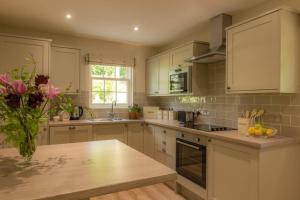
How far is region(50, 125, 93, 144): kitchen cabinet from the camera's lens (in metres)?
3.17

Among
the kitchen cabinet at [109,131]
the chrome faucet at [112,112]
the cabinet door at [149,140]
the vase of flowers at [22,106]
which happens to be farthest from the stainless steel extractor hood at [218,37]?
the vase of flowers at [22,106]

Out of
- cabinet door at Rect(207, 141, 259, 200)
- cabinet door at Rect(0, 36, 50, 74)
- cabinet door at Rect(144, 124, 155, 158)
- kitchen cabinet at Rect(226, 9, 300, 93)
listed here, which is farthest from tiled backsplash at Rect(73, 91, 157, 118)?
kitchen cabinet at Rect(226, 9, 300, 93)

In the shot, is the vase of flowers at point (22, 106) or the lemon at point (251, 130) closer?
the vase of flowers at point (22, 106)

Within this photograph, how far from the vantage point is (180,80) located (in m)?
3.34

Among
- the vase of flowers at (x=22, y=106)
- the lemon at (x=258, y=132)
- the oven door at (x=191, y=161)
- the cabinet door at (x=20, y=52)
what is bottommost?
the oven door at (x=191, y=161)

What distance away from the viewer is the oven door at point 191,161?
250cm

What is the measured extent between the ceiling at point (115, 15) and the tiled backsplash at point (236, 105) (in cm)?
81

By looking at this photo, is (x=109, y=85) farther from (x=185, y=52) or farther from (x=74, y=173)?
(x=74, y=173)

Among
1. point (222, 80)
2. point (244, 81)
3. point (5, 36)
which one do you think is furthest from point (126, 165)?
point (5, 36)

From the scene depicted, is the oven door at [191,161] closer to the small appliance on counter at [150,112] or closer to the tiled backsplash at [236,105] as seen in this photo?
the tiled backsplash at [236,105]

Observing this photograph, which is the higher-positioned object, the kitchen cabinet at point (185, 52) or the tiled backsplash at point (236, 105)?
the kitchen cabinet at point (185, 52)

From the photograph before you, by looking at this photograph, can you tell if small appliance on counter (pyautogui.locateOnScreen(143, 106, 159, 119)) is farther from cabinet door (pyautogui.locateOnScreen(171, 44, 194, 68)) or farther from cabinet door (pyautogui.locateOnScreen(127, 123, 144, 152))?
cabinet door (pyautogui.locateOnScreen(171, 44, 194, 68))

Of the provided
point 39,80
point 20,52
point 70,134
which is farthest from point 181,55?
point 39,80

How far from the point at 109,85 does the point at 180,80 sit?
163 cm
